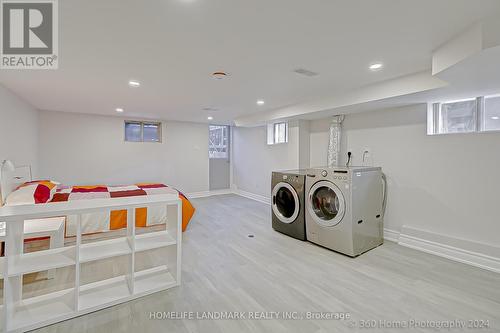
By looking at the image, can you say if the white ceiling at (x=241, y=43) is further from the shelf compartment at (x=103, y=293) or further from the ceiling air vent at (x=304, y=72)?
the shelf compartment at (x=103, y=293)

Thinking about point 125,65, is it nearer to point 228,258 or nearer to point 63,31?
point 63,31

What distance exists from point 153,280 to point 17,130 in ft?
11.4

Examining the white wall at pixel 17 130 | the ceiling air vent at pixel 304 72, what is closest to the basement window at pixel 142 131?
the white wall at pixel 17 130

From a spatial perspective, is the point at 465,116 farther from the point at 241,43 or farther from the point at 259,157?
the point at 259,157

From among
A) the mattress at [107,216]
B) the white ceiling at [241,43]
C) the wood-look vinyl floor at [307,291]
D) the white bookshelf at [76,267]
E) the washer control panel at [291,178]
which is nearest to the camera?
the white ceiling at [241,43]

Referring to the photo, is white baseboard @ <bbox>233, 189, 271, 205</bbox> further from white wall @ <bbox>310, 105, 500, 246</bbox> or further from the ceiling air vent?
the ceiling air vent

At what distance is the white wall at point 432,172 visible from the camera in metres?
2.74

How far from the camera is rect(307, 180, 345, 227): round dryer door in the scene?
317 cm

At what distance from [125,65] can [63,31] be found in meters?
0.67

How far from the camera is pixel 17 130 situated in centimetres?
364

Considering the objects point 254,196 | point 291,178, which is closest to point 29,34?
point 291,178

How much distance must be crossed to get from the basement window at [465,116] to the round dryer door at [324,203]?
1.59 meters

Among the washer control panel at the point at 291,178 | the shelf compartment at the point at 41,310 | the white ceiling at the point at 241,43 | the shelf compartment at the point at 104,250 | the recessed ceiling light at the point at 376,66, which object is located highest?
the recessed ceiling light at the point at 376,66

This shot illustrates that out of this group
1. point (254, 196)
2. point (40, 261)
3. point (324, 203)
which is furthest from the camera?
point (254, 196)
